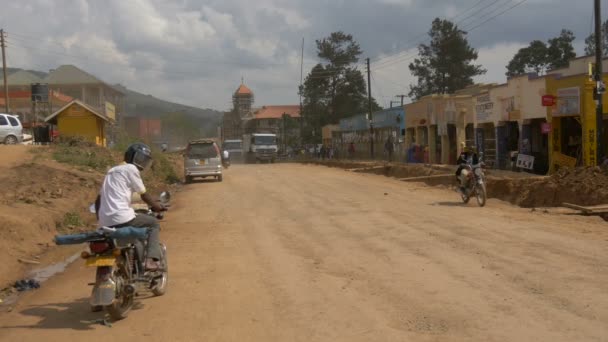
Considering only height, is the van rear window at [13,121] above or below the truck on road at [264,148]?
above

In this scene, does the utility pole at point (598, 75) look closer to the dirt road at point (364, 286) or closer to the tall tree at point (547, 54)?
the dirt road at point (364, 286)

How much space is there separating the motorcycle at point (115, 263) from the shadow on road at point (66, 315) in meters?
0.20

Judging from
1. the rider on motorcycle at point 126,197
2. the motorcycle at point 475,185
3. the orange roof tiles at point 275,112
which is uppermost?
the orange roof tiles at point 275,112

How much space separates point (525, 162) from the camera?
29.2 meters

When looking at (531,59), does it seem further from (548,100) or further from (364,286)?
(364,286)

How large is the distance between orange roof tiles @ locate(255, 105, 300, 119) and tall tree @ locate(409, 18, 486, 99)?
55.6 meters

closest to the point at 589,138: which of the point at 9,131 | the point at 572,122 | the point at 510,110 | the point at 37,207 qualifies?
the point at 572,122

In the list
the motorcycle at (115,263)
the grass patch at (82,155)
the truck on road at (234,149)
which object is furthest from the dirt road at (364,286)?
the truck on road at (234,149)

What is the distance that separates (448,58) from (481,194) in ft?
194

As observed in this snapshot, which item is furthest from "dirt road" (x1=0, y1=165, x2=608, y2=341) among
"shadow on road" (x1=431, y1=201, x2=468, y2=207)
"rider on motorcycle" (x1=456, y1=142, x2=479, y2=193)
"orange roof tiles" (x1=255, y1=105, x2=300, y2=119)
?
"orange roof tiles" (x1=255, y1=105, x2=300, y2=119)

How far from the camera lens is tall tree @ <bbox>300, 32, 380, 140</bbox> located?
87312mm

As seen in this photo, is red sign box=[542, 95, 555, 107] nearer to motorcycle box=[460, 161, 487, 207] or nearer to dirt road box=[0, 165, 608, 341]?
motorcycle box=[460, 161, 487, 207]

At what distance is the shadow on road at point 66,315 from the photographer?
22.6ft

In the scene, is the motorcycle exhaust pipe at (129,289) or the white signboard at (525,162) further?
the white signboard at (525,162)
